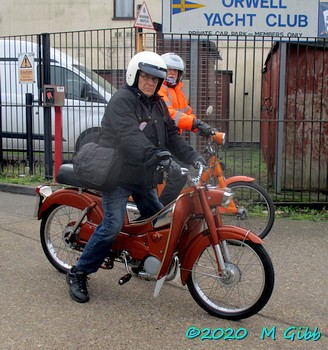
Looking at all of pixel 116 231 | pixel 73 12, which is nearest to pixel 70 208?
pixel 116 231

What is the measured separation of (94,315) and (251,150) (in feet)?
14.8

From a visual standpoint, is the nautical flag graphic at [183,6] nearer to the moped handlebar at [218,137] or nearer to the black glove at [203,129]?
the black glove at [203,129]

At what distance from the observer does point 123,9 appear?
18203 millimetres

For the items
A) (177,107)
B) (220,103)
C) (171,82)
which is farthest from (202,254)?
(220,103)

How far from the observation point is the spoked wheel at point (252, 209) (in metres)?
5.21

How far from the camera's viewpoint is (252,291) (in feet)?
11.7

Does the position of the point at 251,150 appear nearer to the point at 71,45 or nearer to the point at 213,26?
the point at 213,26

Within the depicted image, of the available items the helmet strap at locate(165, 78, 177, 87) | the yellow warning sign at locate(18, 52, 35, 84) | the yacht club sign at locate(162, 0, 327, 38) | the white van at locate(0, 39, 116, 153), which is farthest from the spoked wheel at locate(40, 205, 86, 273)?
the yellow warning sign at locate(18, 52, 35, 84)

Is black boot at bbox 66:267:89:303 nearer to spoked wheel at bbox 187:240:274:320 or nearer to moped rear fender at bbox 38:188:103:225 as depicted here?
moped rear fender at bbox 38:188:103:225

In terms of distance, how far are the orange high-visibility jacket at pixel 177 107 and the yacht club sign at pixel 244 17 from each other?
2000mm

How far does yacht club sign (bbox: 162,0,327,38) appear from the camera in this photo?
269 inches

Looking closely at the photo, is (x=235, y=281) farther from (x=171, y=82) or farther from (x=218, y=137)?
(x=171, y=82)

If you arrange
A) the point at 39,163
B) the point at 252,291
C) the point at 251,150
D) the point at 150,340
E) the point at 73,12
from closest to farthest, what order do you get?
the point at 150,340, the point at 252,291, the point at 251,150, the point at 39,163, the point at 73,12

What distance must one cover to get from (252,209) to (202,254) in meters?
2.22
